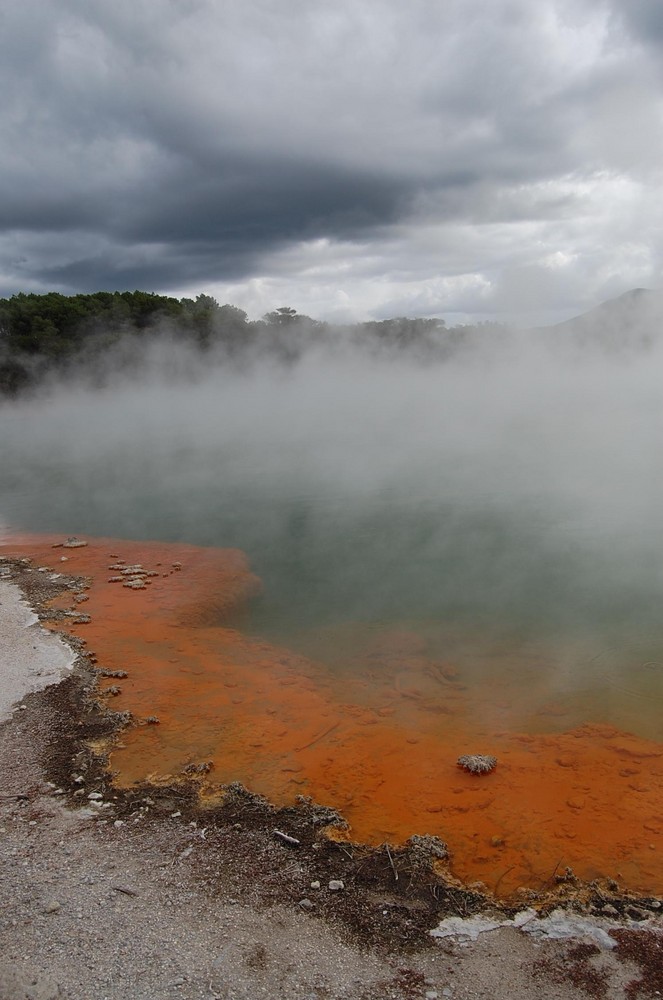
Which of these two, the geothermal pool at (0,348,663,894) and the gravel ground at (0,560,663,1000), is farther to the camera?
the geothermal pool at (0,348,663,894)

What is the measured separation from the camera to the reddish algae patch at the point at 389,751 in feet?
12.1

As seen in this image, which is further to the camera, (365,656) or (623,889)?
(365,656)

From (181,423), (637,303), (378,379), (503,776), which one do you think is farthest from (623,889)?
(378,379)

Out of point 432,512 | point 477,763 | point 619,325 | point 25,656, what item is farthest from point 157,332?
point 477,763

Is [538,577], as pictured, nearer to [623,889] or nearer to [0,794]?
[623,889]

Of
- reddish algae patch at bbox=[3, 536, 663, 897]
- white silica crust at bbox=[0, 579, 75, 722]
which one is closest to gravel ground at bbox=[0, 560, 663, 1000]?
reddish algae patch at bbox=[3, 536, 663, 897]

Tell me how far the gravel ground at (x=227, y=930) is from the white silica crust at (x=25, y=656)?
1.56m

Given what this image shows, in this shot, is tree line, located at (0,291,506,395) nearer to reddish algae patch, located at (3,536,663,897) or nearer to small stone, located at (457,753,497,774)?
reddish algae patch, located at (3,536,663,897)

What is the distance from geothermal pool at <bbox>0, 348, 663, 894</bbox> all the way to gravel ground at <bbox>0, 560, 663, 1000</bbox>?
1.68 ft

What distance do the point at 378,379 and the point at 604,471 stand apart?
2080 centimetres

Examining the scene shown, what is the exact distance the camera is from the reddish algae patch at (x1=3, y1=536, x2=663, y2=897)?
145 inches

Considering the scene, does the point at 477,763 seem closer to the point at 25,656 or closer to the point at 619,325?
the point at 25,656

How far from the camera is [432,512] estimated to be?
1123cm

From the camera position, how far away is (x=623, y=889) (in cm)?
329
